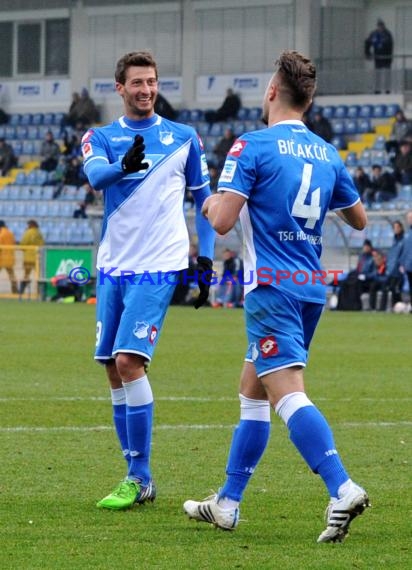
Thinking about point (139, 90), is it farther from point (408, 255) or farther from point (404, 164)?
point (404, 164)

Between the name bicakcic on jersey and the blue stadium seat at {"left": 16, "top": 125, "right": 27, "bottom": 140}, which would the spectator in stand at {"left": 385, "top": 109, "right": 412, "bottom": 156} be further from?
the name bicakcic on jersey

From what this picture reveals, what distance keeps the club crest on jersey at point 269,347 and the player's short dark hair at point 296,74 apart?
101cm

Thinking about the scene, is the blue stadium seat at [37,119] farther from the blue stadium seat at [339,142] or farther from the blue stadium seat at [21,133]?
the blue stadium seat at [339,142]

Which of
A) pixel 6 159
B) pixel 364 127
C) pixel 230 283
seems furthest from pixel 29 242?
pixel 364 127

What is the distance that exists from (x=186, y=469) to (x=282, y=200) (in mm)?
2468

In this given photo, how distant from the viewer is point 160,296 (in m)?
6.90

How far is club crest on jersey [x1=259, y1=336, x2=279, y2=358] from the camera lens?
571cm

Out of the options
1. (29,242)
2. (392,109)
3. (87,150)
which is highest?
(87,150)

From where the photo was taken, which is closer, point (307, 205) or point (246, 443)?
point (307, 205)

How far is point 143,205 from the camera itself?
23.0 ft

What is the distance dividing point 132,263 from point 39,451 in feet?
6.19

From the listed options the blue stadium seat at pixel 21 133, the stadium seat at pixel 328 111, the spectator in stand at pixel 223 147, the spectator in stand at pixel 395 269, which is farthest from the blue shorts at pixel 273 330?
the blue stadium seat at pixel 21 133

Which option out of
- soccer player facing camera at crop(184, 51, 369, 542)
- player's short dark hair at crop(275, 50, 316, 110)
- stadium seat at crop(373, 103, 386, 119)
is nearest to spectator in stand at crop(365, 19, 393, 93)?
stadium seat at crop(373, 103, 386, 119)

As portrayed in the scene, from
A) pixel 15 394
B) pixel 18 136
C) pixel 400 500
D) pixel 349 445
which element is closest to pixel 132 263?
pixel 400 500
